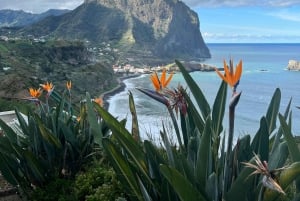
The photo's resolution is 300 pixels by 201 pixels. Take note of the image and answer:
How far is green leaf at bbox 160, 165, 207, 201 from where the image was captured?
1.47 m

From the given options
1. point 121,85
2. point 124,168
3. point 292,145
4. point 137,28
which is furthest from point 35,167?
point 137,28

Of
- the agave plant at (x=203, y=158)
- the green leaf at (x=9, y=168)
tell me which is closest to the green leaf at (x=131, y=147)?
the agave plant at (x=203, y=158)

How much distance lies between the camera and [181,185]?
4.96 feet

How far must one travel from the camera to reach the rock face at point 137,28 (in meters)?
109

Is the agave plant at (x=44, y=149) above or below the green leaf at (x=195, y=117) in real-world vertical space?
below

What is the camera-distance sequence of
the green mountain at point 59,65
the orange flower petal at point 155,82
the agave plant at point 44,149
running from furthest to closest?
the green mountain at point 59,65
the agave plant at point 44,149
the orange flower petal at point 155,82

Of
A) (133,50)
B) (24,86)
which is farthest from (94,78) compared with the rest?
(133,50)

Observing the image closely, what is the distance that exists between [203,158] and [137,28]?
117 meters

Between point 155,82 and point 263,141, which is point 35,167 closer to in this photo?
point 155,82

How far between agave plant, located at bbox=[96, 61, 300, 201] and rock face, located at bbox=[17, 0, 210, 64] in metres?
92.5

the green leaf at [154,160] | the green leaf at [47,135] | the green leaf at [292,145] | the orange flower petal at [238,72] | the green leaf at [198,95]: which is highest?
the orange flower petal at [238,72]

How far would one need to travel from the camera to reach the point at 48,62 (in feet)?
177

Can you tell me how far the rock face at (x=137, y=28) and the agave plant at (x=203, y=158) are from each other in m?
92.5

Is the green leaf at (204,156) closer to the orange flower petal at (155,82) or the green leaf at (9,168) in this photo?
the orange flower petal at (155,82)
